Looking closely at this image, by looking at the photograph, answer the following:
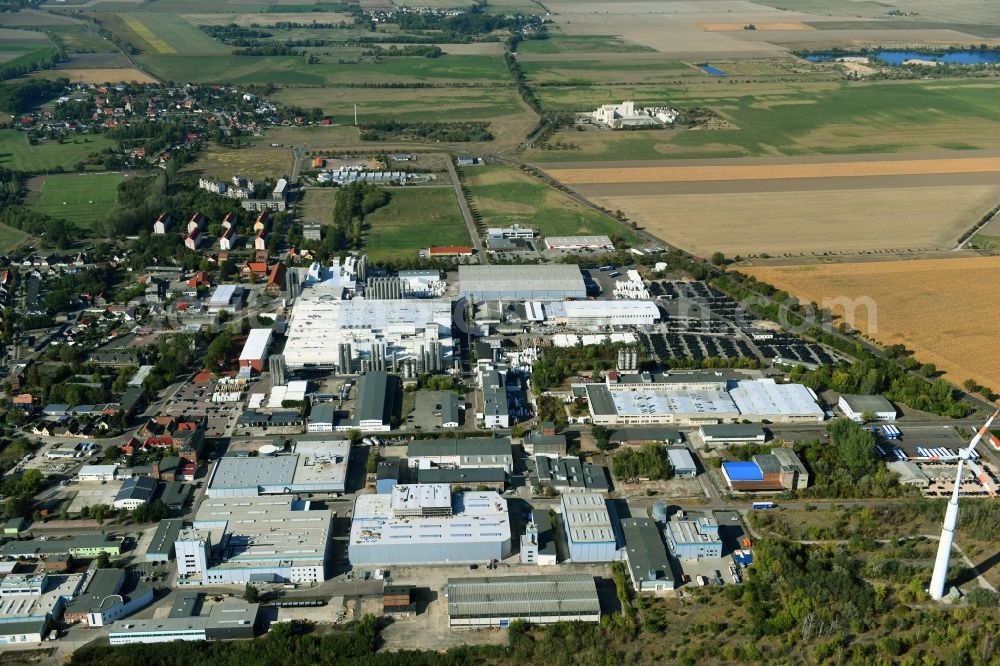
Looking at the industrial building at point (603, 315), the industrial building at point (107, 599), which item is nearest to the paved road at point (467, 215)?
the industrial building at point (603, 315)

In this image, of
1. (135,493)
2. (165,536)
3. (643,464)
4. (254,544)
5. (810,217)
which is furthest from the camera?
(810,217)

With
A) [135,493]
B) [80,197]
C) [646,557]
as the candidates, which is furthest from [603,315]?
[80,197]

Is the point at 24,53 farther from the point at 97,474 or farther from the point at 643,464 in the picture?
the point at 643,464

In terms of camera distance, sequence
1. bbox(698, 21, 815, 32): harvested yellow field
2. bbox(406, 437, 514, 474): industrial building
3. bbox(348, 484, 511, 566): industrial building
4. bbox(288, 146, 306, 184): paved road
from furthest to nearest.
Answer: bbox(698, 21, 815, 32): harvested yellow field < bbox(288, 146, 306, 184): paved road < bbox(406, 437, 514, 474): industrial building < bbox(348, 484, 511, 566): industrial building

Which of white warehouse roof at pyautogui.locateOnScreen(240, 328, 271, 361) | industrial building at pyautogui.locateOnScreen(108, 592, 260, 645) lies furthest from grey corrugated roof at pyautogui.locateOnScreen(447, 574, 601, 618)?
white warehouse roof at pyautogui.locateOnScreen(240, 328, 271, 361)

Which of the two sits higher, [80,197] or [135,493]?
[80,197]

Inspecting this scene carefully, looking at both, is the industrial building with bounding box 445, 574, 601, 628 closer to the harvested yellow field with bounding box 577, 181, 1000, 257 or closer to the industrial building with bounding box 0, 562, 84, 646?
the industrial building with bounding box 0, 562, 84, 646
